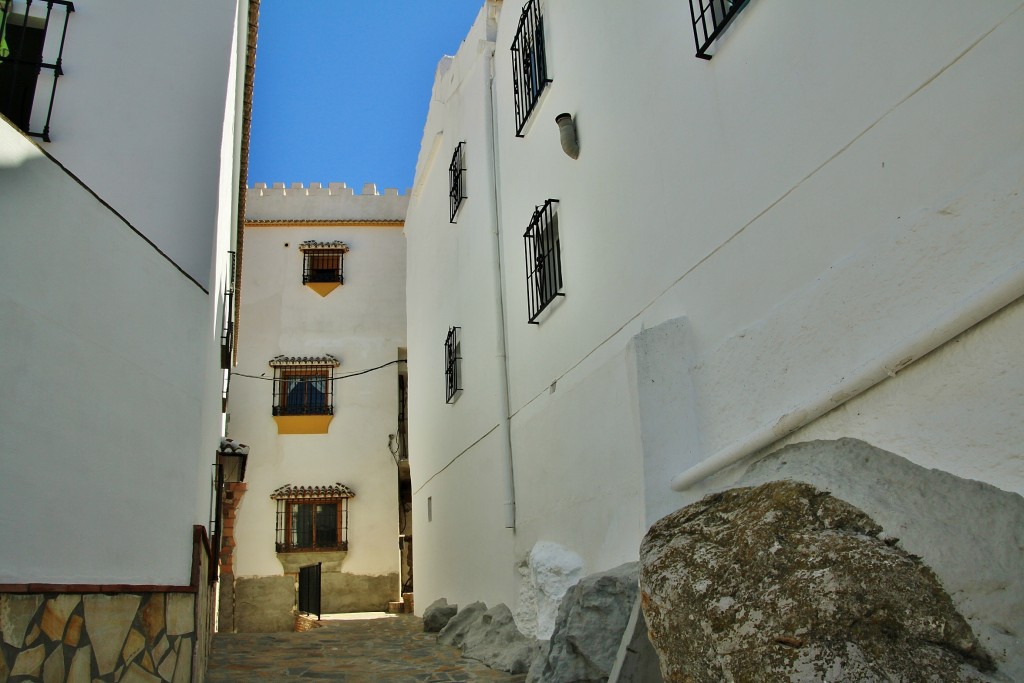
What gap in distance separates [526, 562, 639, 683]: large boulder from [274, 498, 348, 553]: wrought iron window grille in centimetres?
1451

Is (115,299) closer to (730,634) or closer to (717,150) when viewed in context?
(717,150)

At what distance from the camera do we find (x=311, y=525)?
19031mm

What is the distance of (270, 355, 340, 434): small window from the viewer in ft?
65.2

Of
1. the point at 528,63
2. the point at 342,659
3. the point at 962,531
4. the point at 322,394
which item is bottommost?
the point at 342,659

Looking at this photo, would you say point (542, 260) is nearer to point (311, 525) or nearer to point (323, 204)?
point (311, 525)

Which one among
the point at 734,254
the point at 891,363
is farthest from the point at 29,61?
the point at 891,363

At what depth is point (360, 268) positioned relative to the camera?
71.2 feet

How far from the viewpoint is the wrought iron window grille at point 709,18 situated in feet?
15.4

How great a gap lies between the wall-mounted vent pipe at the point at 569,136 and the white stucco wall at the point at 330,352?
1389 centimetres

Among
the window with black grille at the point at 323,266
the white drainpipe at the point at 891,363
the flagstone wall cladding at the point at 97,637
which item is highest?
the window with black grille at the point at 323,266

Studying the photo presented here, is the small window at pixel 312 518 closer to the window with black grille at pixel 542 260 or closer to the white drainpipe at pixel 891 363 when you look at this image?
the window with black grille at pixel 542 260

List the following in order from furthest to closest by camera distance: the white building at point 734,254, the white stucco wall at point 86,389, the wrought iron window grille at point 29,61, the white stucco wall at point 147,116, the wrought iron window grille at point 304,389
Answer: the wrought iron window grille at point 304,389 < the white stucco wall at point 147,116 < the wrought iron window grille at point 29,61 < the white stucco wall at point 86,389 < the white building at point 734,254

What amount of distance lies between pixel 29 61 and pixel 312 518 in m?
14.6

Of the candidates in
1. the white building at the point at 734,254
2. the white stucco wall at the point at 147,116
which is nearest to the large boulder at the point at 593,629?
the white building at the point at 734,254
